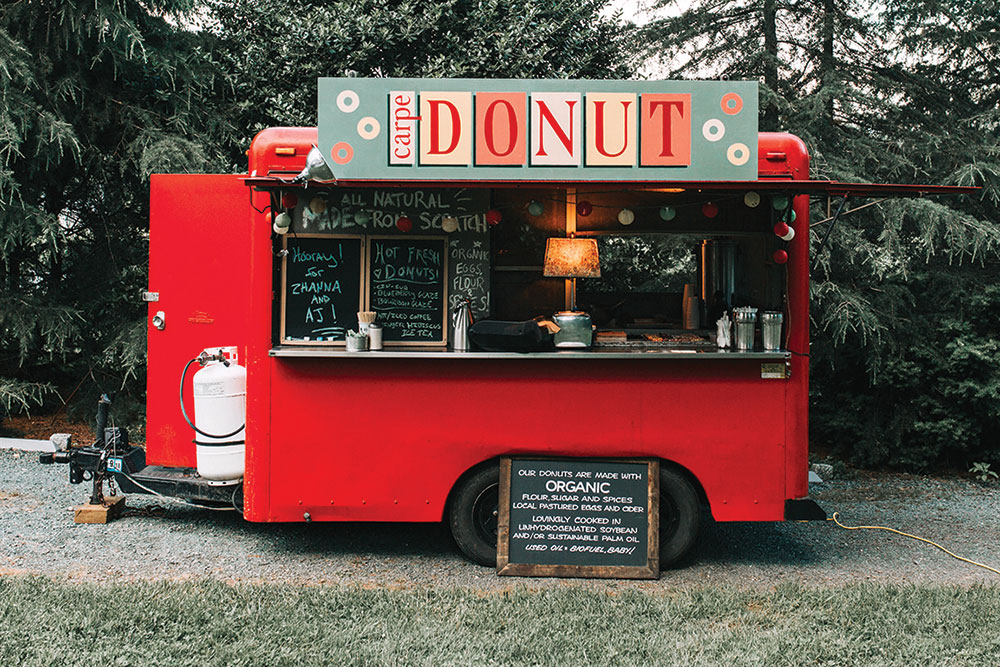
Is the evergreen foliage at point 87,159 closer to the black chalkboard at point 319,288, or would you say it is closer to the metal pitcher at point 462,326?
the black chalkboard at point 319,288

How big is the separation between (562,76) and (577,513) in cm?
530

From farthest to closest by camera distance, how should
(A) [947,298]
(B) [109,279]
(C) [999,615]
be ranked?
1. (B) [109,279]
2. (A) [947,298]
3. (C) [999,615]

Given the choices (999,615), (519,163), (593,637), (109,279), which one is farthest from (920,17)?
(109,279)

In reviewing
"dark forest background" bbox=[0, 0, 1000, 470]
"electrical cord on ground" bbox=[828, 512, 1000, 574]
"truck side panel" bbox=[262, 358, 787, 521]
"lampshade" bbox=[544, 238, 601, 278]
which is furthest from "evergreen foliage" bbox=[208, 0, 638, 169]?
"electrical cord on ground" bbox=[828, 512, 1000, 574]

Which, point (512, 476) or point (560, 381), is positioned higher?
point (560, 381)

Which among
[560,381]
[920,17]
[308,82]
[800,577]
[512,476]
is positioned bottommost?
[800,577]

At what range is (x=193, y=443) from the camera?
Answer: 227 inches

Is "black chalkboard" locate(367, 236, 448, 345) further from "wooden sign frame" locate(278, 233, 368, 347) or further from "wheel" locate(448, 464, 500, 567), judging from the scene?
"wheel" locate(448, 464, 500, 567)

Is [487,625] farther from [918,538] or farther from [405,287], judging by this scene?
[918,538]

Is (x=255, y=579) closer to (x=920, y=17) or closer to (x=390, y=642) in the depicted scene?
(x=390, y=642)

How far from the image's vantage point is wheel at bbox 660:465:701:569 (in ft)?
16.2

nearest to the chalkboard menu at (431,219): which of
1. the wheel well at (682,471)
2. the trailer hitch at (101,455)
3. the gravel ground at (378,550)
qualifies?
the wheel well at (682,471)

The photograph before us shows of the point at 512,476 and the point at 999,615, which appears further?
the point at 512,476

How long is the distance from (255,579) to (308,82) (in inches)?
229
